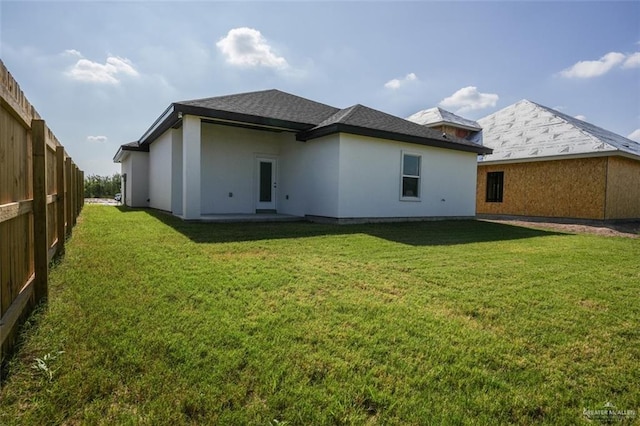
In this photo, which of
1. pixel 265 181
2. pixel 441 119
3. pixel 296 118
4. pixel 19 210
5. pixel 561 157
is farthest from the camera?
pixel 441 119

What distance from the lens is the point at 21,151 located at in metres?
2.74

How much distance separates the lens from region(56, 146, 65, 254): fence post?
4723mm

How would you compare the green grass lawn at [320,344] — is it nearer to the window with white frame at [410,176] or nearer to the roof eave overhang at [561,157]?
the window with white frame at [410,176]

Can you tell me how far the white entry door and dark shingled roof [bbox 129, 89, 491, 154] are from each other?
1589 millimetres

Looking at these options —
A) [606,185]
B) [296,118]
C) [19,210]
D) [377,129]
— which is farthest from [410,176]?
[19,210]

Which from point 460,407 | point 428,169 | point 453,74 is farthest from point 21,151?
point 453,74

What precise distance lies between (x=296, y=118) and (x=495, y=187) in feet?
35.7

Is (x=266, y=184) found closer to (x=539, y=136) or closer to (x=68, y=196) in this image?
(x=68, y=196)

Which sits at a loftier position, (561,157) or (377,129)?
(377,129)

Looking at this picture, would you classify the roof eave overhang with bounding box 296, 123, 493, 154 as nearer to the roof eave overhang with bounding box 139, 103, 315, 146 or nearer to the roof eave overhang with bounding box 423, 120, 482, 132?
the roof eave overhang with bounding box 139, 103, 315, 146

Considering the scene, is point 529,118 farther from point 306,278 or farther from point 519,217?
point 306,278

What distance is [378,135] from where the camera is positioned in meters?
9.92

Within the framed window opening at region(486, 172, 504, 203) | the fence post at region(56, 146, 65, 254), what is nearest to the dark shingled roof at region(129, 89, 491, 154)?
the framed window opening at region(486, 172, 504, 203)

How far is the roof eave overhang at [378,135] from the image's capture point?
929 centimetres
